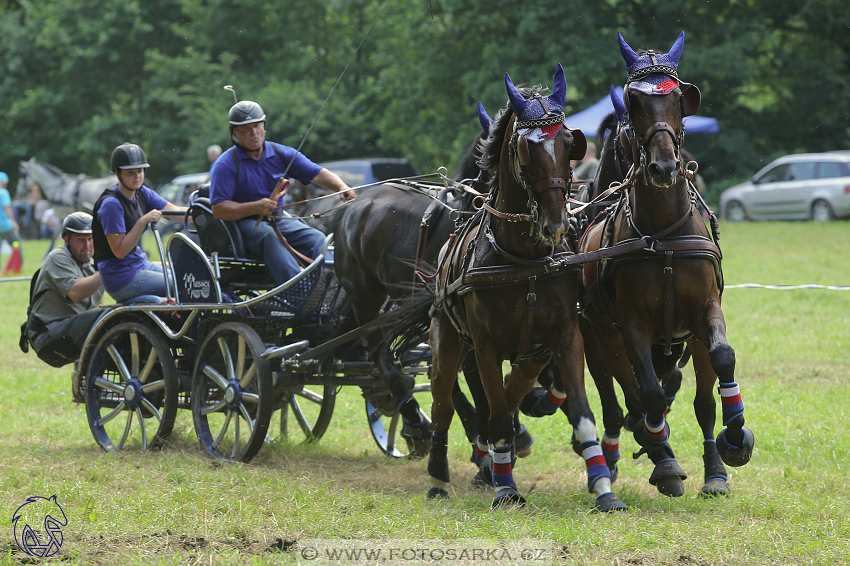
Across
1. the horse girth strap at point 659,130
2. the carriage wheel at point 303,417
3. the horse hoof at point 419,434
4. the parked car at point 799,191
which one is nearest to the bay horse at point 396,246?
the horse hoof at point 419,434

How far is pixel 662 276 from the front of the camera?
15.8 feet

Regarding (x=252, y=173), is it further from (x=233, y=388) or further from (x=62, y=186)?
(x=62, y=186)

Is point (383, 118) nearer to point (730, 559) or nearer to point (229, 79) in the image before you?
point (229, 79)

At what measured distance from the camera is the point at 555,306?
15.6ft

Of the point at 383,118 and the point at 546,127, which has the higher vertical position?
the point at 383,118

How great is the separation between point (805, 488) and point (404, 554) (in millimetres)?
2538

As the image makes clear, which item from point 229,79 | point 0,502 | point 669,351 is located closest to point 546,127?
point 669,351

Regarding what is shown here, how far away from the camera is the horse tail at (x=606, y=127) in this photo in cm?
621

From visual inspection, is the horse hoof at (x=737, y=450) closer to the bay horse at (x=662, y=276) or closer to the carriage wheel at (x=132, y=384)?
the bay horse at (x=662, y=276)

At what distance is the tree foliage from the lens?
76.4ft

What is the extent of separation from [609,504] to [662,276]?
1.12 metres

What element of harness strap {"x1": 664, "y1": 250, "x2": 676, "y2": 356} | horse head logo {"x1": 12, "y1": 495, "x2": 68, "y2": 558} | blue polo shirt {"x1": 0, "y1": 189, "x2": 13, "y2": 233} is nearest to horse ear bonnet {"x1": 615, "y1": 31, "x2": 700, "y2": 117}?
harness strap {"x1": 664, "y1": 250, "x2": 676, "y2": 356}

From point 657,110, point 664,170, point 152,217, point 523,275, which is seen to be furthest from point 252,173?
point 664,170

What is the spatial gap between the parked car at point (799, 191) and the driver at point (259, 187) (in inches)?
674
